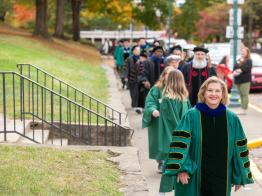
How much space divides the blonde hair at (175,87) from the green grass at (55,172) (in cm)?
122

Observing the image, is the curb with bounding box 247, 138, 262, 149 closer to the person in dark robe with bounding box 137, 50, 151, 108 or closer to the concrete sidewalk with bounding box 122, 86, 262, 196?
the concrete sidewalk with bounding box 122, 86, 262, 196

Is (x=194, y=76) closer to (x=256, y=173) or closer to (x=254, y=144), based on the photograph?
(x=254, y=144)

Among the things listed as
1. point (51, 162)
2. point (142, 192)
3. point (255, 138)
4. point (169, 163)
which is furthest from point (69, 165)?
point (255, 138)

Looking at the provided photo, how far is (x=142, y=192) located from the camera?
7137 mm

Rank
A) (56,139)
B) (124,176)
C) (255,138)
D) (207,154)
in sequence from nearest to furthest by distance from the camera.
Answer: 1. (207,154)
2. (124,176)
3. (56,139)
4. (255,138)

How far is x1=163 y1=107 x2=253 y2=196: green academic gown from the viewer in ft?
18.6

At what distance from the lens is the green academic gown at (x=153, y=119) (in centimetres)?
927

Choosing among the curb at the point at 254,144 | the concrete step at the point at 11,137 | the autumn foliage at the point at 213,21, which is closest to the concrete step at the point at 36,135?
the concrete step at the point at 11,137

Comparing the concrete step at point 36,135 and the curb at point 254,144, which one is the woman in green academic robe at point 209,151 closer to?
the concrete step at point 36,135

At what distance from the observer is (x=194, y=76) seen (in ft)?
40.2

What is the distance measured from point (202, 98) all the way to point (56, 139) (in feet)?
20.1

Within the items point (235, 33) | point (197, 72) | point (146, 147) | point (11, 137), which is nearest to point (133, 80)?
point (235, 33)

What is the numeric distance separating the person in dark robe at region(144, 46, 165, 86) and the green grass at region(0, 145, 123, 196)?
6830 millimetres

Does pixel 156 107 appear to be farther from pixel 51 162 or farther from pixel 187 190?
pixel 187 190
